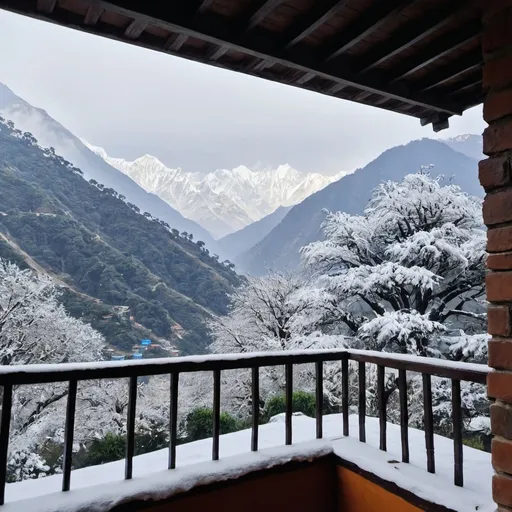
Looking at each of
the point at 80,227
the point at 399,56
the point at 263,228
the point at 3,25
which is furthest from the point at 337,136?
the point at 399,56

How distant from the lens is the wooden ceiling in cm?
119

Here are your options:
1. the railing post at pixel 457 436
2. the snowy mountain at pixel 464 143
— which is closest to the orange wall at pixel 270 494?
the railing post at pixel 457 436

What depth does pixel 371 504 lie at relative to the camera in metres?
1.94

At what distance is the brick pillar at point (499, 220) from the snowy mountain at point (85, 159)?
140ft

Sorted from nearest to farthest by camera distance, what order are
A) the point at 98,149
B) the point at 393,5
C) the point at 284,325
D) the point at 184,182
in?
the point at 393,5 < the point at 284,325 < the point at 98,149 < the point at 184,182

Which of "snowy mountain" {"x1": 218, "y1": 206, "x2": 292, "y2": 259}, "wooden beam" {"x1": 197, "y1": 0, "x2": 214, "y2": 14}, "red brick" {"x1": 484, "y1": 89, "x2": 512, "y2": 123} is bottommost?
"red brick" {"x1": 484, "y1": 89, "x2": 512, "y2": 123}

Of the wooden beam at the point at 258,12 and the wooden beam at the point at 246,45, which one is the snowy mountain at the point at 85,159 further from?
the wooden beam at the point at 258,12

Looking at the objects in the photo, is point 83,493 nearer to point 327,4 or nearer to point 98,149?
point 327,4

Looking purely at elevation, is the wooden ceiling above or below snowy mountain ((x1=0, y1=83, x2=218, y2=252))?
below

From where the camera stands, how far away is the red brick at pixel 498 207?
103 centimetres


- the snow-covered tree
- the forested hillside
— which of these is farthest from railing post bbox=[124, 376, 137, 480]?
the forested hillside

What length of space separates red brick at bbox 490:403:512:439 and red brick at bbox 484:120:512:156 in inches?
25.0

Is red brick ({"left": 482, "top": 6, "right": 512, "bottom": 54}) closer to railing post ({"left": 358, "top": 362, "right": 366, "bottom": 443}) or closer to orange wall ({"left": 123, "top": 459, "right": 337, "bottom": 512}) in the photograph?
railing post ({"left": 358, "top": 362, "right": 366, "bottom": 443})

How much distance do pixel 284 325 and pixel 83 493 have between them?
1013 centimetres
